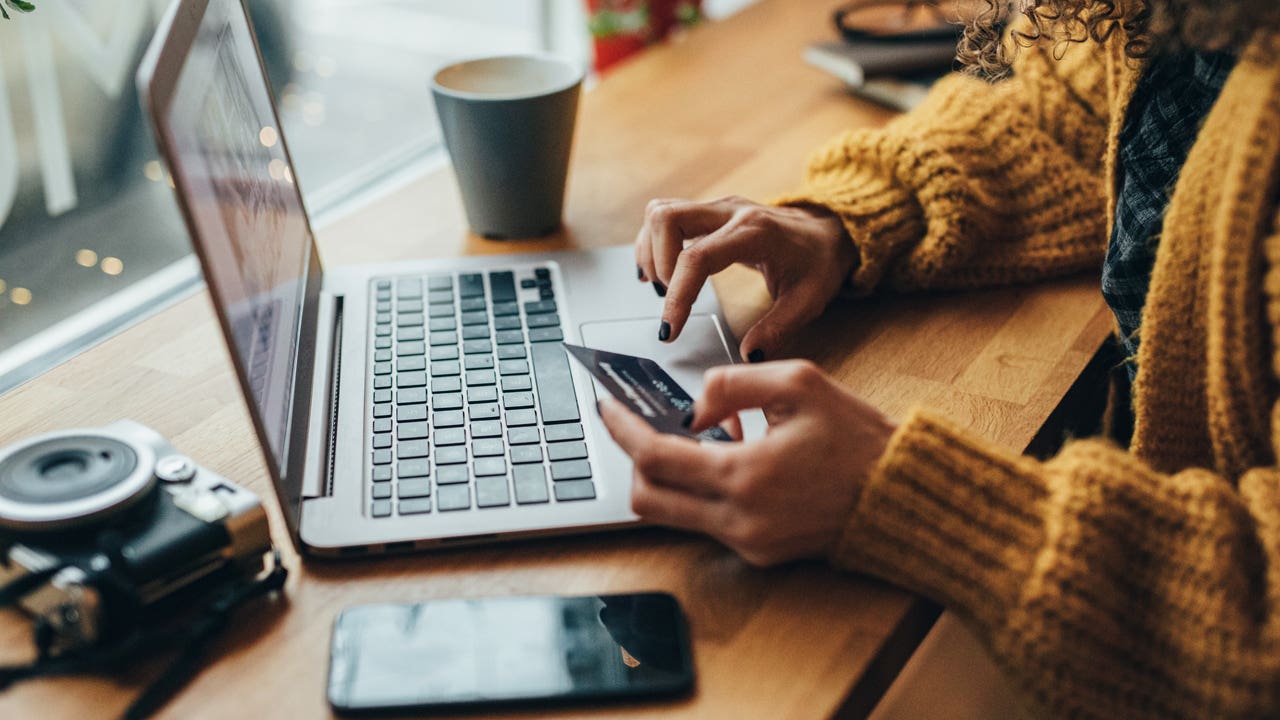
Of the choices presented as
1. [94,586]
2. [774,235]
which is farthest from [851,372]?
[94,586]

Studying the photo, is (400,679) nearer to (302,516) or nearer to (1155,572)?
(302,516)

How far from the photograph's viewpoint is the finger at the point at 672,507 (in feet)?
1.66

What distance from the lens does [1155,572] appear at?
0.48 meters

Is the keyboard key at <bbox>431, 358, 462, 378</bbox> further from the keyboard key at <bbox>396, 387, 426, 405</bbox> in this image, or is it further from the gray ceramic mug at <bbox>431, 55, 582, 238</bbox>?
the gray ceramic mug at <bbox>431, 55, 582, 238</bbox>

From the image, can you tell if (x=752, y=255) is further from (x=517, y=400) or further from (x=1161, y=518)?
(x=1161, y=518)

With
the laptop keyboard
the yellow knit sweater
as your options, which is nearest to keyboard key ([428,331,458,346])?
the laptop keyboard

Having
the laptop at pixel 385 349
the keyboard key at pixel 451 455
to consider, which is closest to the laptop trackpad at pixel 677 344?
the laptop at pixel 385 349

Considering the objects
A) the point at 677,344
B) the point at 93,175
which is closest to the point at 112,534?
the point at 677,344

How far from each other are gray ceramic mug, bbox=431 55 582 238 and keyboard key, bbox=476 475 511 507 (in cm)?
35

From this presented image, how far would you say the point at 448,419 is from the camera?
2.00 ft

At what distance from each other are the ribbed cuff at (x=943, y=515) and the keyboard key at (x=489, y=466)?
19cm

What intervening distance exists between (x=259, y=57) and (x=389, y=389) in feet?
0.90

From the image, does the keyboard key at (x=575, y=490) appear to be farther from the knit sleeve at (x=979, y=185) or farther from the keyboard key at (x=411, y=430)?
the knit sleeve at (x=979, y=185)

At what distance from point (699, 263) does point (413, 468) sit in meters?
0.25
